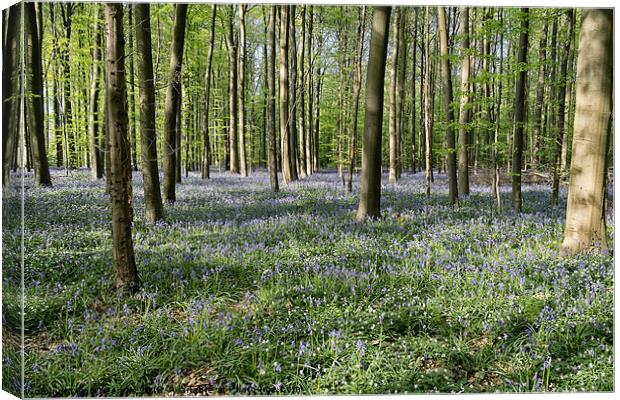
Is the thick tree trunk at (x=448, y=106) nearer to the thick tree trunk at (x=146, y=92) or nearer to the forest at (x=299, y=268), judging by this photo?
the forest at (x=299, y=268)

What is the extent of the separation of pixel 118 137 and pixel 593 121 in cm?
495

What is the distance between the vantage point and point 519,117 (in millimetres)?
8164

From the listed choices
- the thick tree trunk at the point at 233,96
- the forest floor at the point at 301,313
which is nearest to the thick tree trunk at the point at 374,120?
the forest floor at the point at 301,313

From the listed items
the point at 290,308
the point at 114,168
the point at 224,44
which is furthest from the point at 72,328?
the point at 224,44

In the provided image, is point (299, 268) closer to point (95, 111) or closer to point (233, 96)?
point (95, 111)

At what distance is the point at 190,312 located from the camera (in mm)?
4004

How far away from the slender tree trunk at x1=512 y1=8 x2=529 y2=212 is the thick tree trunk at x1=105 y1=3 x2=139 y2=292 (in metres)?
6.26

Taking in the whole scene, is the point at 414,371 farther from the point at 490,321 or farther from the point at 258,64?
the point at 258,64

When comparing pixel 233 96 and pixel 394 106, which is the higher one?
pixel 233 96

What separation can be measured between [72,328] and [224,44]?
12.8 meters

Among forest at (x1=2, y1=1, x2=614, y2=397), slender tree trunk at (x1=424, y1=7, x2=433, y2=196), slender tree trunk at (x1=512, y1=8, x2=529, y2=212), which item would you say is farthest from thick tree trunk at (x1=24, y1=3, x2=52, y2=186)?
slender tree trunk at (x1=512, y1=8, x2=529, y2=212)

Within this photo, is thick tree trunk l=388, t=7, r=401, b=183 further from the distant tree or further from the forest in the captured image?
the distant tree

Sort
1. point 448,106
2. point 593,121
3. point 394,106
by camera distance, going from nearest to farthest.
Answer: point 593,121 → point 448,106 → point 394,106

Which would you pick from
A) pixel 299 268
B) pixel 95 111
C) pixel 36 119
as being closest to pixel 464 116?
pixel 299 268
